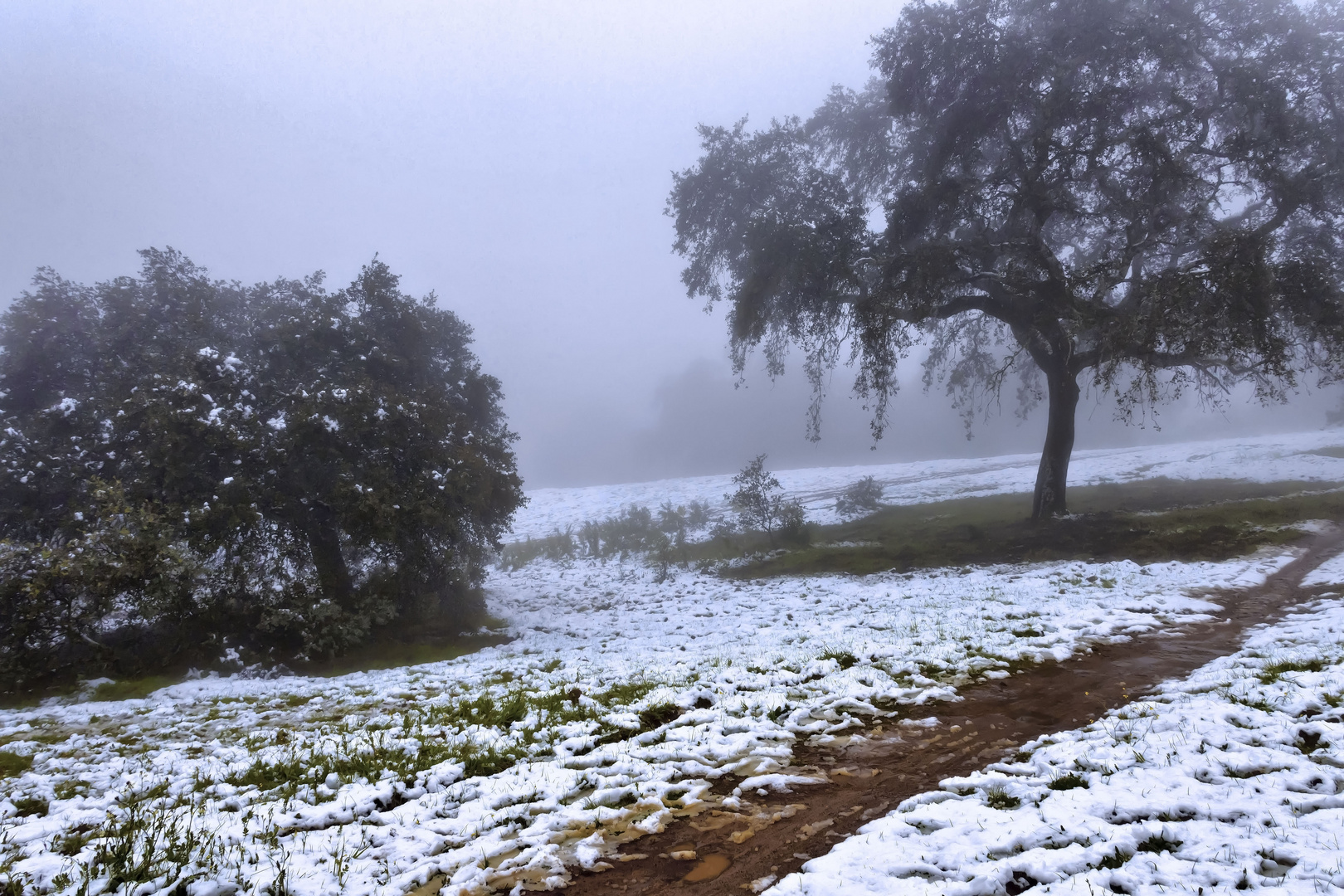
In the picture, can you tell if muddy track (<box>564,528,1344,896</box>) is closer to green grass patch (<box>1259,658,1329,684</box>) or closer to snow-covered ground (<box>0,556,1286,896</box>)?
snow-covered ground (<box>0,556,1286,896</box>)

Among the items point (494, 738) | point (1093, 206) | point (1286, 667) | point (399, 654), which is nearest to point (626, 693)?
point (494, 738)

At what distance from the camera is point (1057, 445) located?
21.5 metres

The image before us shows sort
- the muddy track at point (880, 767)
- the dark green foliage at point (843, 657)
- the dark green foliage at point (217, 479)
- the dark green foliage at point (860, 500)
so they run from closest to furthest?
the muddy track at point (880, 767) → the dark green foliage at point (843, 657) → the dark green foliage at point (217, 479) → the dark green foliage at point (860, 500)

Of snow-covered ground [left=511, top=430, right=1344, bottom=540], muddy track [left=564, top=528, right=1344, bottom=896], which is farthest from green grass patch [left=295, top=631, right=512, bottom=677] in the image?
snow-covered ground [left=511, top=430, right=1344, bottom=540]

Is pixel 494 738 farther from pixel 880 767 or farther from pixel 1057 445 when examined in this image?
pixel 1057 445

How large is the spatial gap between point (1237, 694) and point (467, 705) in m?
8.66

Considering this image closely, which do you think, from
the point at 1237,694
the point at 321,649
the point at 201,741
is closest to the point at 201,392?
the point at 321,649

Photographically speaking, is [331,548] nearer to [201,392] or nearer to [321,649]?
[321,649]

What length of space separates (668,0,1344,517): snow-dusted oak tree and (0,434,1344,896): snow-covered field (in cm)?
701

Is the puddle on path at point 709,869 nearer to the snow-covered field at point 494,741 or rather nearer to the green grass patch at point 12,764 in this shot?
the snow-covered field at point 494,741

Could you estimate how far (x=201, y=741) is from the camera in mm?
7566

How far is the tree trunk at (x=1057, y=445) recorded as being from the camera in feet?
69.9

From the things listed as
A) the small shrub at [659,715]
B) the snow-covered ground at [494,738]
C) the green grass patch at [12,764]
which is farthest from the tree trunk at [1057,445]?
the green grass patch at [12,764]

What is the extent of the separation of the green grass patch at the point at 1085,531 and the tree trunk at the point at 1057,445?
2.81 ft
